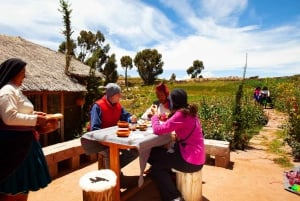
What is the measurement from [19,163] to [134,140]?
1.31 m

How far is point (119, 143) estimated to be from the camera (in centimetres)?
326

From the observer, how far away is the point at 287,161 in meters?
5.97

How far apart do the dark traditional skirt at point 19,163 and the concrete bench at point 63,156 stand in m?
2.29

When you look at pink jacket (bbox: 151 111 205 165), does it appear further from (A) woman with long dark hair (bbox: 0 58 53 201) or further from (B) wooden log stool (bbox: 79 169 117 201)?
(A) woman with long dark hair (bbox: 0 58 53 201)

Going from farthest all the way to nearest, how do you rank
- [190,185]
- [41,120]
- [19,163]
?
[190,185] < [41,120] < [19,163]

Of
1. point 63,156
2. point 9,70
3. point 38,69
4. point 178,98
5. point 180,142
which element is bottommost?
point 63,156

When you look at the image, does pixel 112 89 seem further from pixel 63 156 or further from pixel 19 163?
pixel 63 156

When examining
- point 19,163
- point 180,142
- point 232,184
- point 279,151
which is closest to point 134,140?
point 180,142

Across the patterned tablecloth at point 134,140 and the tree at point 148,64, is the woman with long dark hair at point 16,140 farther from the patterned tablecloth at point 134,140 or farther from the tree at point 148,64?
the tree at point 148,64

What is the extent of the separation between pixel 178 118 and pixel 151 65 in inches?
2213

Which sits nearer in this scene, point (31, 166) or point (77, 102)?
point (31, 166)

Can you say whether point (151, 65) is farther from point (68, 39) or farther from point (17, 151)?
point (17, 151)

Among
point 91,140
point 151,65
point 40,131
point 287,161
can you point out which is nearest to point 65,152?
point 91,140

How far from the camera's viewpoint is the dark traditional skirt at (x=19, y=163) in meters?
2.43
